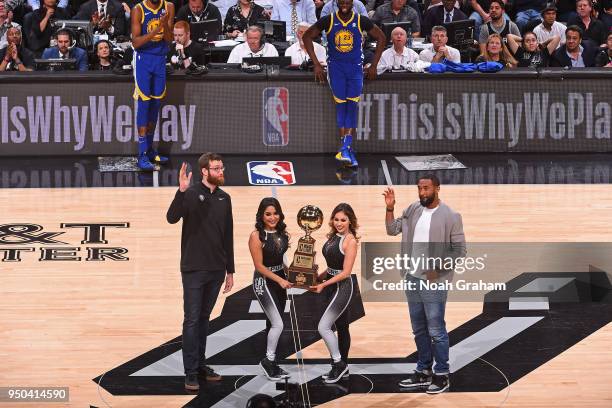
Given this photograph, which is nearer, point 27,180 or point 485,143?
point 27,180

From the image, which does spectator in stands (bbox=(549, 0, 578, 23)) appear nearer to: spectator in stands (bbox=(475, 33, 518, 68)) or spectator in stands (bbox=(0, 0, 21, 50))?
spectator in stands (bbox=(475, 33, 518, 68))

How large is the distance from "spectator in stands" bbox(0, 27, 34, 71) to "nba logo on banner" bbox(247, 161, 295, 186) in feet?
12.5

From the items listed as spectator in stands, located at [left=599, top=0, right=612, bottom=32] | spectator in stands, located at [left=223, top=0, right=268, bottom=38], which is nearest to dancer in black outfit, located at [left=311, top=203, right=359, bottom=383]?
spectator in stands, located at [left=223, top=0, right=268, bottom=38]

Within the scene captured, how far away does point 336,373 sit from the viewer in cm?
986

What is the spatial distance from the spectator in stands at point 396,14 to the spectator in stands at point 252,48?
2403mm

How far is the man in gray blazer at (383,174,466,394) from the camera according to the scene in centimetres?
957

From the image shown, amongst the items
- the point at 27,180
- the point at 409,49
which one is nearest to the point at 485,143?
the point at 409,49

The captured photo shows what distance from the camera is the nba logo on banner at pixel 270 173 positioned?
16.0m

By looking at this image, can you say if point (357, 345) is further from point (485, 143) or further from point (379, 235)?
point (485, 143)

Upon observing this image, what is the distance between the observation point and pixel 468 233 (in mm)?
Answer: 13875

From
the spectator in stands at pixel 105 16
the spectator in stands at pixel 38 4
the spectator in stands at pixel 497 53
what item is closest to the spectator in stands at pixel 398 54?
the spectator in stands at pixel 497 53

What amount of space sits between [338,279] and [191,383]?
1.40 meters

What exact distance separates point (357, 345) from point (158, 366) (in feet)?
5.74

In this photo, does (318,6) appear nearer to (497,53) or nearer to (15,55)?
(497,53)
